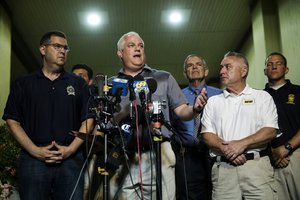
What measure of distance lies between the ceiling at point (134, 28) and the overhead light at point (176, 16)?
0.27 ft

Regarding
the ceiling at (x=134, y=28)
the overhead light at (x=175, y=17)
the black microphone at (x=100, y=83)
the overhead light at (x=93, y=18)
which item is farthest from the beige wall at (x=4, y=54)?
the black microphone at (x=100, y=83)

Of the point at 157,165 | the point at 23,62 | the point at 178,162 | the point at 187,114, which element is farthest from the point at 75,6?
the point at 157,165

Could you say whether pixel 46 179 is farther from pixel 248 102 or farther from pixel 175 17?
pixel 175 17

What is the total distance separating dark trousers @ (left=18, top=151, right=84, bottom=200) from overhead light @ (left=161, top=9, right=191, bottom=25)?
4316 millimetres

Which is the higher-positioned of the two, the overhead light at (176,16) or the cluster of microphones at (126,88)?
the overhead light at (176,16)

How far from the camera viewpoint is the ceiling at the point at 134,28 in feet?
20.9

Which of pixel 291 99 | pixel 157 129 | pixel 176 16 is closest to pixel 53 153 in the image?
pixel 157 129

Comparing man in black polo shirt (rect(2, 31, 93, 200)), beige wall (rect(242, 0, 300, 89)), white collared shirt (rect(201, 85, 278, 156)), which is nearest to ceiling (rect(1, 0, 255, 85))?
beige wall (rect(242, 0, 300, 89))

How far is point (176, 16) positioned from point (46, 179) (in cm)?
459

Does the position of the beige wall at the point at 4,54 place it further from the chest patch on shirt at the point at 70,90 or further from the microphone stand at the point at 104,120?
the microphone stand at the point at 104,120

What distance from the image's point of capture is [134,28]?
23.9 ft

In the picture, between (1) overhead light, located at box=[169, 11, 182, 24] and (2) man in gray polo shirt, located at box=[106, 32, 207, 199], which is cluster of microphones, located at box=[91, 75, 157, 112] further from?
(1) overhead light, located at box=[169, 11, 182, 24]

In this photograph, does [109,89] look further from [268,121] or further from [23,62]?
[23,62]

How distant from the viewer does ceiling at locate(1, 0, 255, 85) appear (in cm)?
637
